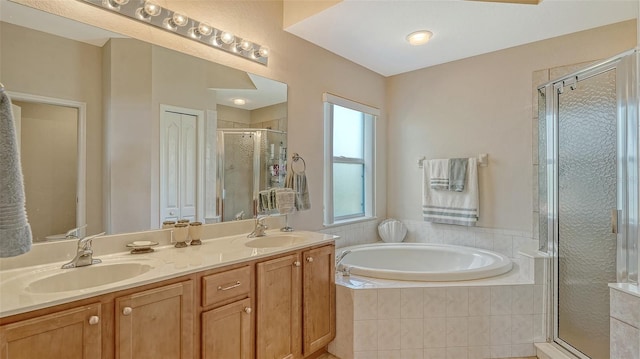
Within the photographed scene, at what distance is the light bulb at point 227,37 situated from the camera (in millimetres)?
2104

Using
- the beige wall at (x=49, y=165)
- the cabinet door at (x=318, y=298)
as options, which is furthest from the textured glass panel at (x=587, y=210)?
the beige wall at (x=49, y=165)

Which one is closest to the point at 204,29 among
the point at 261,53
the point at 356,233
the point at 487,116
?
the point at 261,53

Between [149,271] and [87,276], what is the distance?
0.97ft

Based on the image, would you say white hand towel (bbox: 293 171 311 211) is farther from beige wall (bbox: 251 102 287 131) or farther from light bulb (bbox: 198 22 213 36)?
light bulb (bbox: 198 22 213 36)

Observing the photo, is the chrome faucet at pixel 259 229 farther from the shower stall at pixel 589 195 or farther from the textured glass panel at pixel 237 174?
the shower stall at pixel 589 195

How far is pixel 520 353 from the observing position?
2.21m

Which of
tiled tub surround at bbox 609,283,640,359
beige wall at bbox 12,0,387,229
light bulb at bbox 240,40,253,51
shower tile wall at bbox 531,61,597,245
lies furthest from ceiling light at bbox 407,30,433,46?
tiled tub surround at bbox 609,283,640,359

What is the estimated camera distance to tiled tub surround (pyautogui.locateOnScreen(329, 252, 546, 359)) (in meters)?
2.12

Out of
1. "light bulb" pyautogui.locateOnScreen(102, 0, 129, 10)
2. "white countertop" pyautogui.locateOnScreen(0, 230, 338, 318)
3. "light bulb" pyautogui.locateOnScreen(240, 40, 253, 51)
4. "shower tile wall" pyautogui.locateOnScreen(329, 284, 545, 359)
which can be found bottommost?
"shower tile wall" pyautogui.locateOnScreen(329, 284, 545, 359)

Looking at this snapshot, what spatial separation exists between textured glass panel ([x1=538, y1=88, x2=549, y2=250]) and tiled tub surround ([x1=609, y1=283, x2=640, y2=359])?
0.84 meters

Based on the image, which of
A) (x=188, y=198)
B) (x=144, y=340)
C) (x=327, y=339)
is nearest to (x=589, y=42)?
(x=327, y=339)

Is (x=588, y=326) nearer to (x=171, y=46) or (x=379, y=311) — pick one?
(x=379, y=311)

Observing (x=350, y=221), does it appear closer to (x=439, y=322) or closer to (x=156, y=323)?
(x=439, y=322)

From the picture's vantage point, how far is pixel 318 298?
2.03 m
